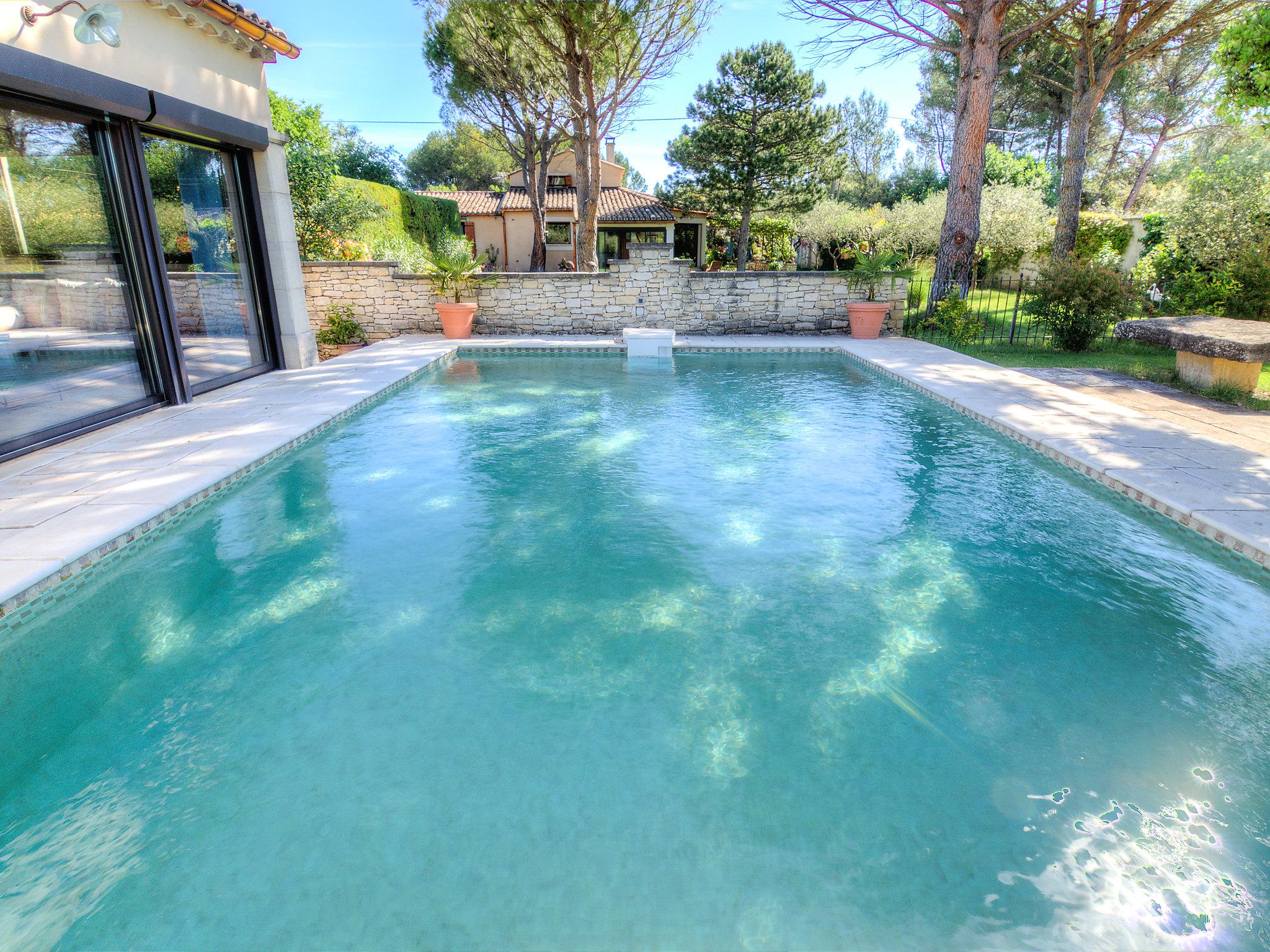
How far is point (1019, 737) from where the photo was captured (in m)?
2.79

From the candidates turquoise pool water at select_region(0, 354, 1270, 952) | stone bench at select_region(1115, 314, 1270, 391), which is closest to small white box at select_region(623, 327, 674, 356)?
stone bench at select_region(1115, 314, 1270, 391)

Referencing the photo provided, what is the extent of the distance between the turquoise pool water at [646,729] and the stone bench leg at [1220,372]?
4.50 meters

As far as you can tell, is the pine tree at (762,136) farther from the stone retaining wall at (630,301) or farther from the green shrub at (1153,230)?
the stone retaining wall at (630,301)

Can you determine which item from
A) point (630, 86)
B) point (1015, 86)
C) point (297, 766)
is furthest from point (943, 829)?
point (1015, 86)

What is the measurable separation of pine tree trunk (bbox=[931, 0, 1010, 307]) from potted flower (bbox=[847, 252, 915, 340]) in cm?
83

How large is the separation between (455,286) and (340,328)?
2234mm

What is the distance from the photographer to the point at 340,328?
12492mm

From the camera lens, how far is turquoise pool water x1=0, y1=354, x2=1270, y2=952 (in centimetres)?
207

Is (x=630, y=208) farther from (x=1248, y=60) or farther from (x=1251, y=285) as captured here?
(x=1248, y=60)

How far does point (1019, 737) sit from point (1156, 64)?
30039 mm

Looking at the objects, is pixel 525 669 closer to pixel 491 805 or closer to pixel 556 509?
pixel 491 805

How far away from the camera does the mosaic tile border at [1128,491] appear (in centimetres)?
404

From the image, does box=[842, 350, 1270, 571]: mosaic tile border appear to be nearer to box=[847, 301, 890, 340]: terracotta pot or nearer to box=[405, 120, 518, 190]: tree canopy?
box=[847, 301, 890, 340]: terracotta pot

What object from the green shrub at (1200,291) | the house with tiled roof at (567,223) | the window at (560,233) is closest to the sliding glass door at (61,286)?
the green shrub at (1200,291)
